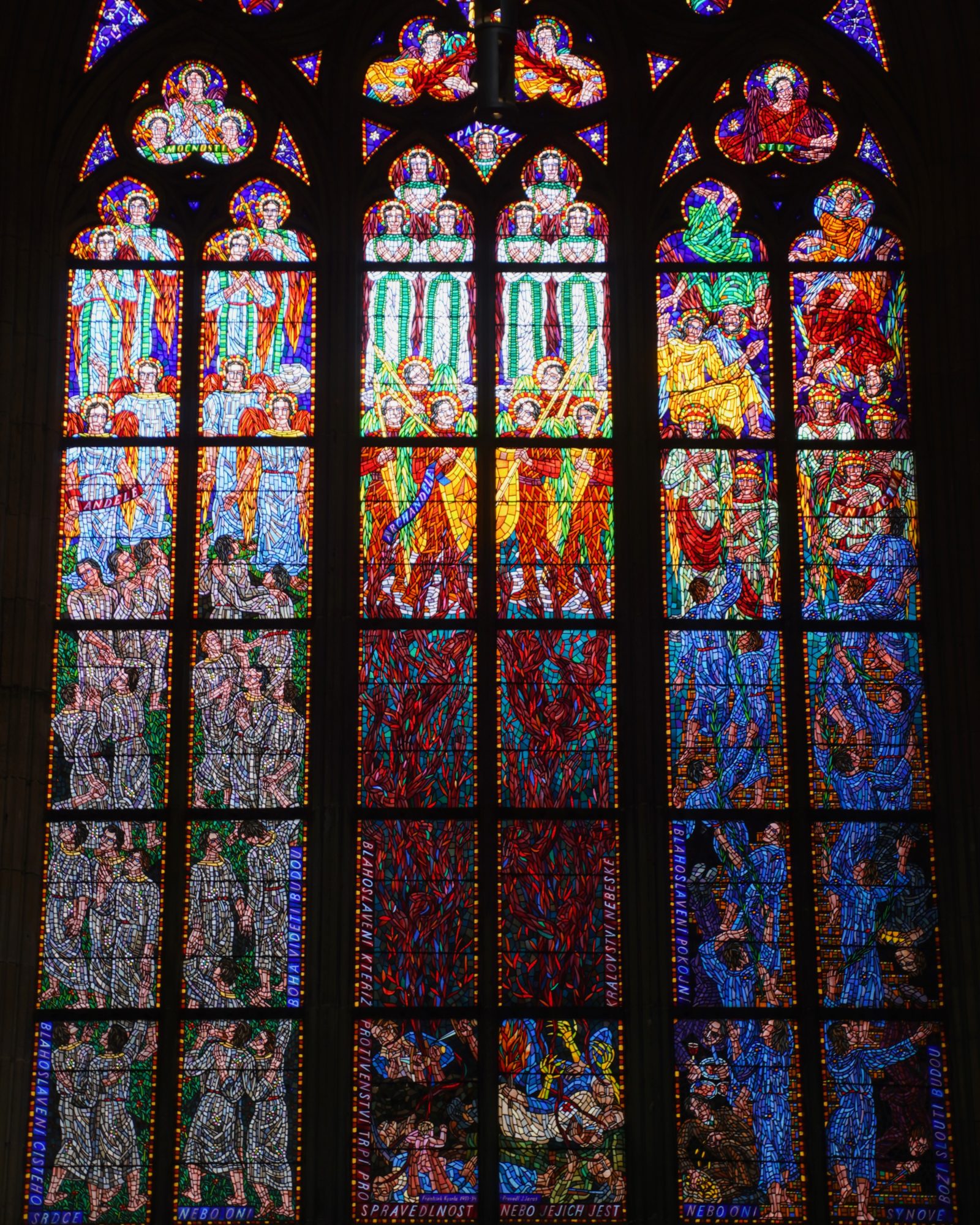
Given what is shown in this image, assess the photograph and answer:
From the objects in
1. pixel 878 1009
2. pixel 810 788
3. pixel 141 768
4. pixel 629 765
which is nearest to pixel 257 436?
pixel 141 768

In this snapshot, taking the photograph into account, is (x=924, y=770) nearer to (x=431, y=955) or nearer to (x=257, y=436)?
(x=431, y=955)

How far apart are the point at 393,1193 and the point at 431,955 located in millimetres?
971

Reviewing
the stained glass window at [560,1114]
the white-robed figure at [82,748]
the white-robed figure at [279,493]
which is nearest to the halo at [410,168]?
the white-robed figure at [279,493]

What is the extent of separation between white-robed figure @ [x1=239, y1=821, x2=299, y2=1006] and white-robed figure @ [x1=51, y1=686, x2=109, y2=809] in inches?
25.3

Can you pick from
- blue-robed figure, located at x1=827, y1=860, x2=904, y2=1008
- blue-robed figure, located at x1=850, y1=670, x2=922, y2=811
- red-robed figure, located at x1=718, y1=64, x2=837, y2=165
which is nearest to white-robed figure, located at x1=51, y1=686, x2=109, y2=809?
blue-robed figure, located at x1=827, y1=860, x2=904, y2=1008

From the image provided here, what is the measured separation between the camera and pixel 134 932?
938cm

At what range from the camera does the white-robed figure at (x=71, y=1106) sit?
9.09 meters

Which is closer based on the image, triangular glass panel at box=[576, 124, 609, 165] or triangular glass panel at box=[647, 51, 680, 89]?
triangular glass panel at box=[576, 124, 609, 165]

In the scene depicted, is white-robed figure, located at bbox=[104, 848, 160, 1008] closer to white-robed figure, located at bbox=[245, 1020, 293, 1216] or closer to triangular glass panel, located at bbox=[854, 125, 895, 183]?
white-robed figure, located at bbox=[245, 1020, 293, 1216]

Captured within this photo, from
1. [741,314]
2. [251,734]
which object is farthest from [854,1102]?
[741,314]

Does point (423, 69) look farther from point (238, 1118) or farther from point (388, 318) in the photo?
point (238, 1118)

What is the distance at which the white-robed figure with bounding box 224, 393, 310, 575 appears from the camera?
32.4 feet

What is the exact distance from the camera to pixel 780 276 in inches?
405

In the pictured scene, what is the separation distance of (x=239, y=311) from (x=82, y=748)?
2.13 m
